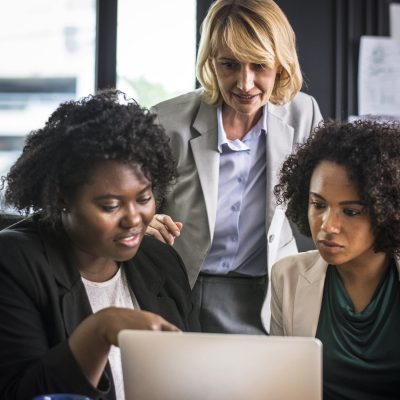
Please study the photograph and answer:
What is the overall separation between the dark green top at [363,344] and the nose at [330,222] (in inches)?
7.5

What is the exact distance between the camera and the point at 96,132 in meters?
1.67

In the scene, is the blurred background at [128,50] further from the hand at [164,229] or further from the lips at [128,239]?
the lips at [128,239]

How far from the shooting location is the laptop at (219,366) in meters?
1.24

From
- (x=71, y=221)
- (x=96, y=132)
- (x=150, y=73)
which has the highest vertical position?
(x=150, y=73)

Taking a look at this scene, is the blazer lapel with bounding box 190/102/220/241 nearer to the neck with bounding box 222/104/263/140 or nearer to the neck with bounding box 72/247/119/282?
the neck with bounding box 222/104/263/140

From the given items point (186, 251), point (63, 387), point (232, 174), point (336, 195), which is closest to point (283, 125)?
point (232, 174)

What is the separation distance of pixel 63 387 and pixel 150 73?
2838 mm

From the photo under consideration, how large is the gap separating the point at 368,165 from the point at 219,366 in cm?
80

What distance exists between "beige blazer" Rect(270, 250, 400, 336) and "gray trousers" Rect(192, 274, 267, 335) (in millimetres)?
315

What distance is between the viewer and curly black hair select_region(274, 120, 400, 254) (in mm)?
1888

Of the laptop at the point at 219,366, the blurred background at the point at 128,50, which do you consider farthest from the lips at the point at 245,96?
the blurred background at the point at 128,50

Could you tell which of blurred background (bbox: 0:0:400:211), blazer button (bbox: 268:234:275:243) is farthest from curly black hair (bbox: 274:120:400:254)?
blurred background (bbox: 0:0:400:211)

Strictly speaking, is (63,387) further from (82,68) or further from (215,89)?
(82,68)

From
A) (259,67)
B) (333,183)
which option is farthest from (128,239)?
(259,67)
